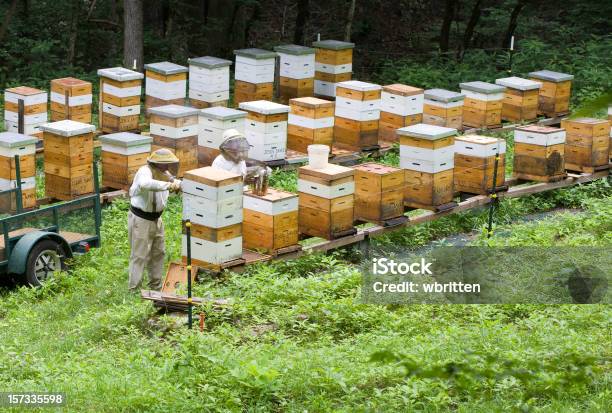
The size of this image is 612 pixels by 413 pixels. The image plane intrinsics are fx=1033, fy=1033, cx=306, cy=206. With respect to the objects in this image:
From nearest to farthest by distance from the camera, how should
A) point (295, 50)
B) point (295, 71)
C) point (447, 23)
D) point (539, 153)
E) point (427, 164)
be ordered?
point (427, 164) → point (539, 153) → point (295, 50) → point (295, 71) → point (447, 23)

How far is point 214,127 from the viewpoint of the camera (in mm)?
13188

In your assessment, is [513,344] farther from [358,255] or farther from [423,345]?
[358,255]

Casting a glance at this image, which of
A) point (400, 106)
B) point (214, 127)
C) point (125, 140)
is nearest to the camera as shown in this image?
point (125, 140)

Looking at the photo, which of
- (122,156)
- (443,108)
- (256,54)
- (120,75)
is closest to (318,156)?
(122,156)

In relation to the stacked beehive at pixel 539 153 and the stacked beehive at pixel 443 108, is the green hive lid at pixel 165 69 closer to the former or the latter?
the stacked beehive at pixel 443 108

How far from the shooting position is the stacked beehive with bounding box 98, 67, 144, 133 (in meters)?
14.6

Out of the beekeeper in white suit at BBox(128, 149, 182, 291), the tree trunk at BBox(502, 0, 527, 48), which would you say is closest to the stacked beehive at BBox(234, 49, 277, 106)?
the beekeeper in white suit at BBox(128, 149, 182, 291)

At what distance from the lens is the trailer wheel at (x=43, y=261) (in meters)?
10.0

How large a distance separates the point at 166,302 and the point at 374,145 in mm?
6397

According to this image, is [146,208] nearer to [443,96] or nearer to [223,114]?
[223,114]

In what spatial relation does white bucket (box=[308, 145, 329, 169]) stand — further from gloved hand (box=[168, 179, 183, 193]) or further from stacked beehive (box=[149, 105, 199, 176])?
stacked beehive (box=[149, 105, 199, 176])

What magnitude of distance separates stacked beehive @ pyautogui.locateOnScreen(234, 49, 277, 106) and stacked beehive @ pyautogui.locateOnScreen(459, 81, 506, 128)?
300cm

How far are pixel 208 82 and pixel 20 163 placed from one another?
188 inches

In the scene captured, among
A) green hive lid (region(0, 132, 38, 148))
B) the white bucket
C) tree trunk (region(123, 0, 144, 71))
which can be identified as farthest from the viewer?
tree trunk (region(123, 0, 144, 71))
